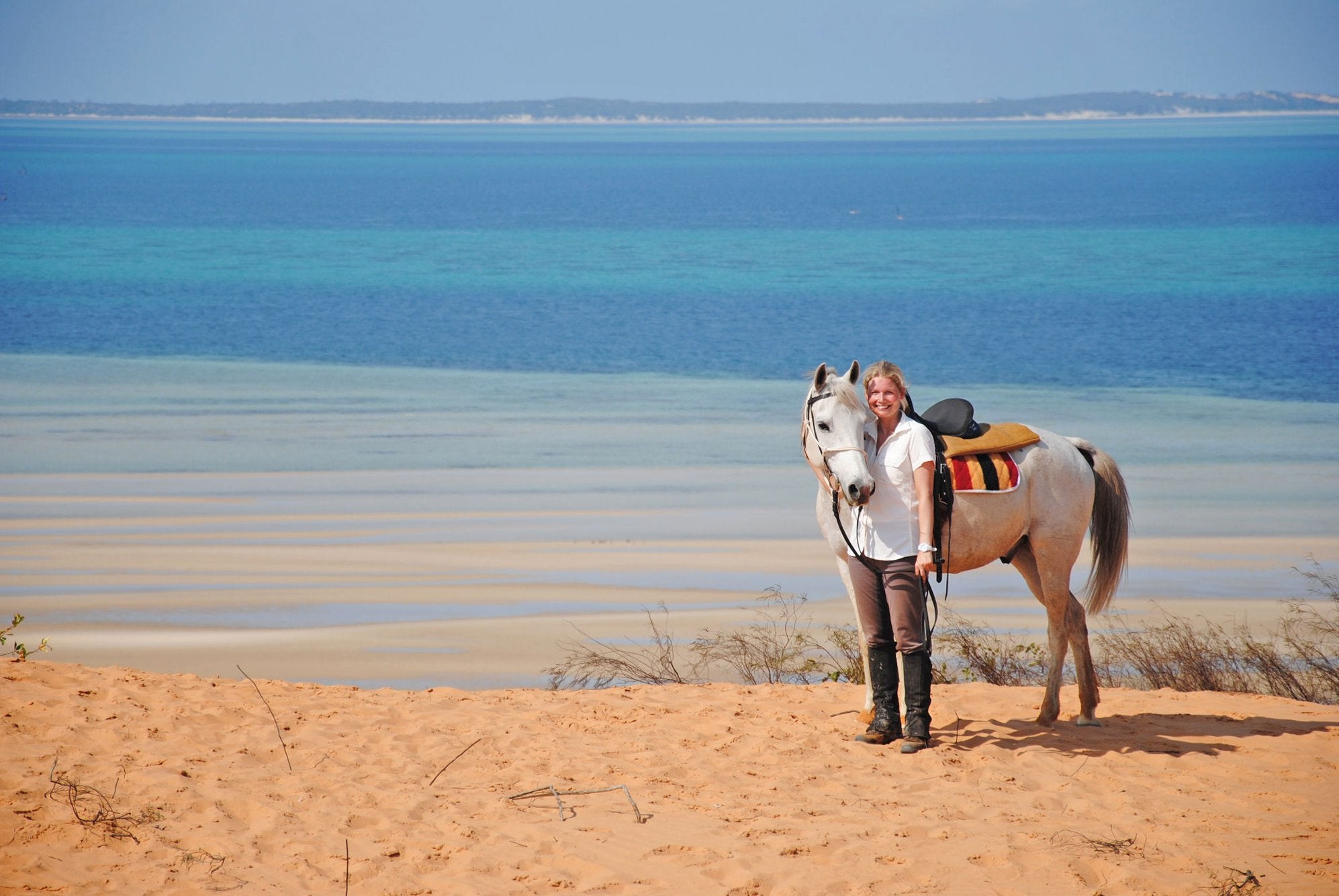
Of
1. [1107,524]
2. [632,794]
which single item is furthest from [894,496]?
[632,794]

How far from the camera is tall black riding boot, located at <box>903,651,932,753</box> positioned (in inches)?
252

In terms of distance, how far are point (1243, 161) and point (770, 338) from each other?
153 meters

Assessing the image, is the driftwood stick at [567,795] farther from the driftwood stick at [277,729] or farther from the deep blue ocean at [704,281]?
the deep blue ocean at [704,281]

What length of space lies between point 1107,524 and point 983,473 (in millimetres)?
1088

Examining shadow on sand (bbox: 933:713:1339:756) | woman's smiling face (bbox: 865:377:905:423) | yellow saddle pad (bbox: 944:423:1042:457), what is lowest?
shadow on sand (bbox: 933:713:1339:756)

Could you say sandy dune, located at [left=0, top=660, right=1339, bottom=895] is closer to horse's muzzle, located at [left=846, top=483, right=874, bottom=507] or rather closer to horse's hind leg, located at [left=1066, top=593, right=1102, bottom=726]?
horse's hind leg, located at [left=1066, top=593, right=1102, bottom=726]

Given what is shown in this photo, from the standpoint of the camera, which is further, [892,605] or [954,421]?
[954,421]

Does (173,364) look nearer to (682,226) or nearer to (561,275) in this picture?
(561,275)

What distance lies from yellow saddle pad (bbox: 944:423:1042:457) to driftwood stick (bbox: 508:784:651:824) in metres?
2.48

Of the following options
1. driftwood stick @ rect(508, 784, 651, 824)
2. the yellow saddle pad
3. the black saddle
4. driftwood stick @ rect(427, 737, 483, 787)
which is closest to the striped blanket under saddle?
the yellow saddle pad

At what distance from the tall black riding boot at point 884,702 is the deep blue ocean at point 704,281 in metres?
21.7

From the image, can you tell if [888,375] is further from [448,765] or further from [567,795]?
[448,765]

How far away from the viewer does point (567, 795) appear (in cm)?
579

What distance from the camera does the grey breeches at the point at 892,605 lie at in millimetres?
6215
